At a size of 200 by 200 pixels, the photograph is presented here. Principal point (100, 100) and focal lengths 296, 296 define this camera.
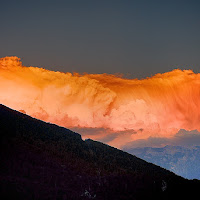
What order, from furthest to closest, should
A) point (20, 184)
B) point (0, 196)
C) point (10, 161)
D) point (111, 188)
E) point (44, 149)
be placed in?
point (44, 149), point (111, 188), point (10, 161), point (20, 184), point (0, 196)

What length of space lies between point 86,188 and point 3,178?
42.6 m

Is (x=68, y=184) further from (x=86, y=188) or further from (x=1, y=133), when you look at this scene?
(x=1, y=133)

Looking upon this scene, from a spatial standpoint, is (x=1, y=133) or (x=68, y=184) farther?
(x=1, y=133)

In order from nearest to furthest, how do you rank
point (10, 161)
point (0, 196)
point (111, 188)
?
point (0, 196), point (10, 161), point (111, 188)

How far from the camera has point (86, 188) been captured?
142500 mm

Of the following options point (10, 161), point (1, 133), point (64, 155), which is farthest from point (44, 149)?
point (10, 161)

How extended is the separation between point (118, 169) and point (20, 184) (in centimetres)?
9532

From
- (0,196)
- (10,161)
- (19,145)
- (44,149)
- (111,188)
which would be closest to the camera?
(0,196)

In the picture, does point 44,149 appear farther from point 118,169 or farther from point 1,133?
point 118,169

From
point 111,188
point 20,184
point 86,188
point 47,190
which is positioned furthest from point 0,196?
point 111,188

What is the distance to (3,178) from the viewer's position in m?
116

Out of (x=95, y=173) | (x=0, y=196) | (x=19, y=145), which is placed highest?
(x=19, y=145)

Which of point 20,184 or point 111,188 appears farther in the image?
point 111,188

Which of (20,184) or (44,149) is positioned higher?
(44,149)
